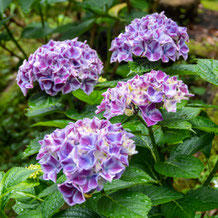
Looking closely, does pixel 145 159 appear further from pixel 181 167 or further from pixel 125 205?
pixel 125 205

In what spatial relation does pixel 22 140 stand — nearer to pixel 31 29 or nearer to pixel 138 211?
pixel 31 29

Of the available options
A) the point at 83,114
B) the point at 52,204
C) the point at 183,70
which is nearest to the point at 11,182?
the point at 52,204

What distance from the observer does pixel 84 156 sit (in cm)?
95

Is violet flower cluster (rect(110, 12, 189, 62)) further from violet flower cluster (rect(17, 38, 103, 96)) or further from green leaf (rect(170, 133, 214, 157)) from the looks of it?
green leaf (rect(170, 133, 214, 157))

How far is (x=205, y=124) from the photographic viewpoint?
1367mm

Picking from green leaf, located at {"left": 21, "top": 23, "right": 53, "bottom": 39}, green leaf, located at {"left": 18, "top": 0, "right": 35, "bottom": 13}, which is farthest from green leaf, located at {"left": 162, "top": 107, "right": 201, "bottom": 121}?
green leaf, located at {"left": 21, "top": 23, "right": 53, "bottom": 39}

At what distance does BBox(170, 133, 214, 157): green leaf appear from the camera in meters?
1.42

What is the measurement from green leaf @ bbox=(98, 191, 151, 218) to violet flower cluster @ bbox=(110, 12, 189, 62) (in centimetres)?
62

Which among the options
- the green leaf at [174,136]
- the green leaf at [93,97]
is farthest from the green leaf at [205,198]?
the green leaf at [93,97]

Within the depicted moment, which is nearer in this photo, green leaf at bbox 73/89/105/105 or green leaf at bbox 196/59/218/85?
green leaf at bbox 196/59/218/85

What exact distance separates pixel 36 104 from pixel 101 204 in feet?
2.26

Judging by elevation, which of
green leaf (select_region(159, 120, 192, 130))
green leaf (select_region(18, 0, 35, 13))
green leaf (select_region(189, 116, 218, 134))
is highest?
green leaf (select_region(18, 0, 35, 13))

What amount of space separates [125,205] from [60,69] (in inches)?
29.3

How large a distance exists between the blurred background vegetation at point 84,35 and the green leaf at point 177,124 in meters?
0.66
